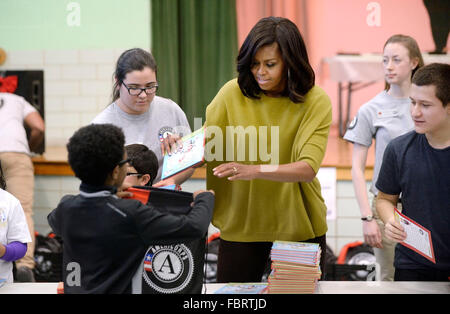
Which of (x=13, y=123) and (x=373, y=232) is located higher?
(x=13, y=123)

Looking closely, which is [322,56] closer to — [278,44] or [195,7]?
[195,7]

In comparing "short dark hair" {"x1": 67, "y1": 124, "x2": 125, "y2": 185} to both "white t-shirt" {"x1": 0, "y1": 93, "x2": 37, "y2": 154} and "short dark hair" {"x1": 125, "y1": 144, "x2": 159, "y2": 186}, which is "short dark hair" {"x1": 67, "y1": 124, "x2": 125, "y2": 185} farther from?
"white t-shirt" {"x1": 0, "y1": 93, "x2": 37, "y2": 154}

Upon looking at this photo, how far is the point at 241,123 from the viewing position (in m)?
1.98

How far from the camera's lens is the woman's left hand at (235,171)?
5.95 feet

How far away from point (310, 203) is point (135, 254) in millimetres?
687

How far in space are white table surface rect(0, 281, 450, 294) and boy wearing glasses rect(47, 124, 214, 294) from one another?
1.11 ft

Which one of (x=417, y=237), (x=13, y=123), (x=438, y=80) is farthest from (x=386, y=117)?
(x=13, y=123)

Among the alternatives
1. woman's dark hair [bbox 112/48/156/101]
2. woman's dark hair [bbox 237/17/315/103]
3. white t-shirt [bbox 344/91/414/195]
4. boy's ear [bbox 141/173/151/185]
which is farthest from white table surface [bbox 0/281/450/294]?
woman's dark hair [bbox 112/48/156/101]

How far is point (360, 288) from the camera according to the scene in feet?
6.35

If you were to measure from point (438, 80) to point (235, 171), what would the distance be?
2.60ft

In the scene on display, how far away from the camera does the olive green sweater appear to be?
1955 mm

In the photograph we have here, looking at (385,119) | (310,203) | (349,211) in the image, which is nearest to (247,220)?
(310,203)

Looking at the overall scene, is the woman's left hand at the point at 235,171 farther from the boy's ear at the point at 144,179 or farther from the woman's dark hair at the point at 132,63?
the woman's dark hair at the point at 132,63

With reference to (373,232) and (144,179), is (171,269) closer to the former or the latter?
(144,179)
